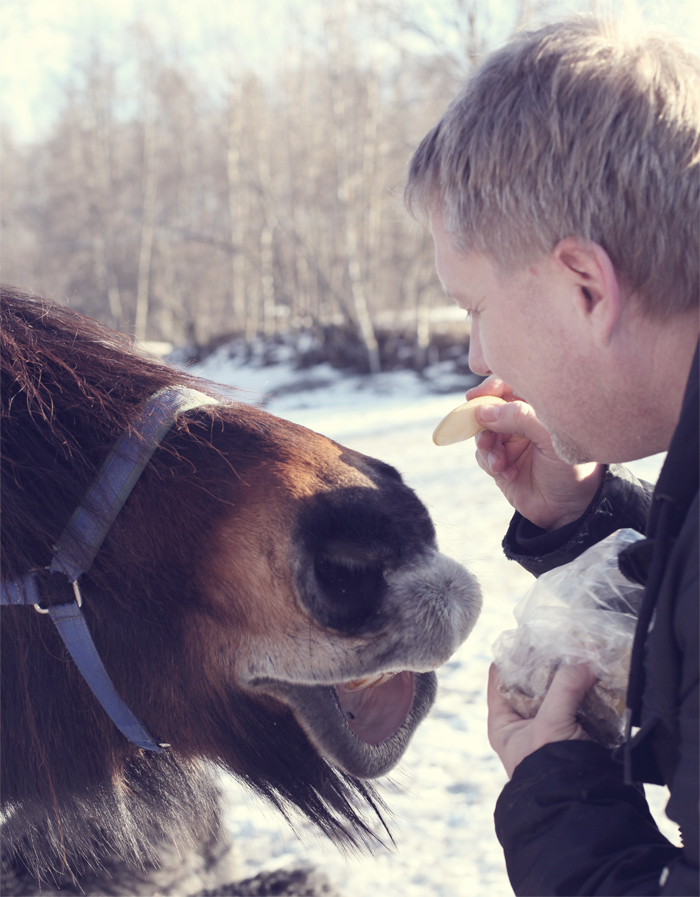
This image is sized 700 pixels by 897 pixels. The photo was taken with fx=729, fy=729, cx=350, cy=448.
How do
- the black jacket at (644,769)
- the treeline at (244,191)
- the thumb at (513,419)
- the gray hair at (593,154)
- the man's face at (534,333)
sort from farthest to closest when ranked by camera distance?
the treeline at (244,191)
the thumb at (513,419)
the man's face at (534,333)
the gray hair at (593,154)
the black jacket at (644,769)

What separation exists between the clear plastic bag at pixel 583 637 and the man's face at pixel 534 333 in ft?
0.62

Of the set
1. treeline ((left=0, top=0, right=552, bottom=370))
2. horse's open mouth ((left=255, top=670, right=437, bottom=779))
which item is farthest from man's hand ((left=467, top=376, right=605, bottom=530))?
treeline ((left=0, top=0, right=552, bottom=370))

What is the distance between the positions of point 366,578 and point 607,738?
0.40m

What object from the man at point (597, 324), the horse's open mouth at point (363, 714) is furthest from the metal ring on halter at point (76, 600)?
the man at point (597, 324)

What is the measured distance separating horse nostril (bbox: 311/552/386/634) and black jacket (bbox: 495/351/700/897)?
29 cm

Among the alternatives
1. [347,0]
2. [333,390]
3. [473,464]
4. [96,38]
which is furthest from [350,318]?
[96,38]

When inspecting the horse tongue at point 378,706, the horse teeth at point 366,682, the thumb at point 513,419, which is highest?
the thumb at point 513,419

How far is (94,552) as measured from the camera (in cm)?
109

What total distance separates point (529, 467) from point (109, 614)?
905 millimetres

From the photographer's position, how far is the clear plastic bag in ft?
3.32

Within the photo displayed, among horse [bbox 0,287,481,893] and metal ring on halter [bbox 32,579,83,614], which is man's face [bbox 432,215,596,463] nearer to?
horse [bbox 0,287,481,893]

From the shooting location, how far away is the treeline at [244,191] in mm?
13242

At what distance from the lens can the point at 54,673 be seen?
113 centimetres

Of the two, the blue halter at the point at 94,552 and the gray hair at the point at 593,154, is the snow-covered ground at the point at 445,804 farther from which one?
the gray hair at the point at 593,154
